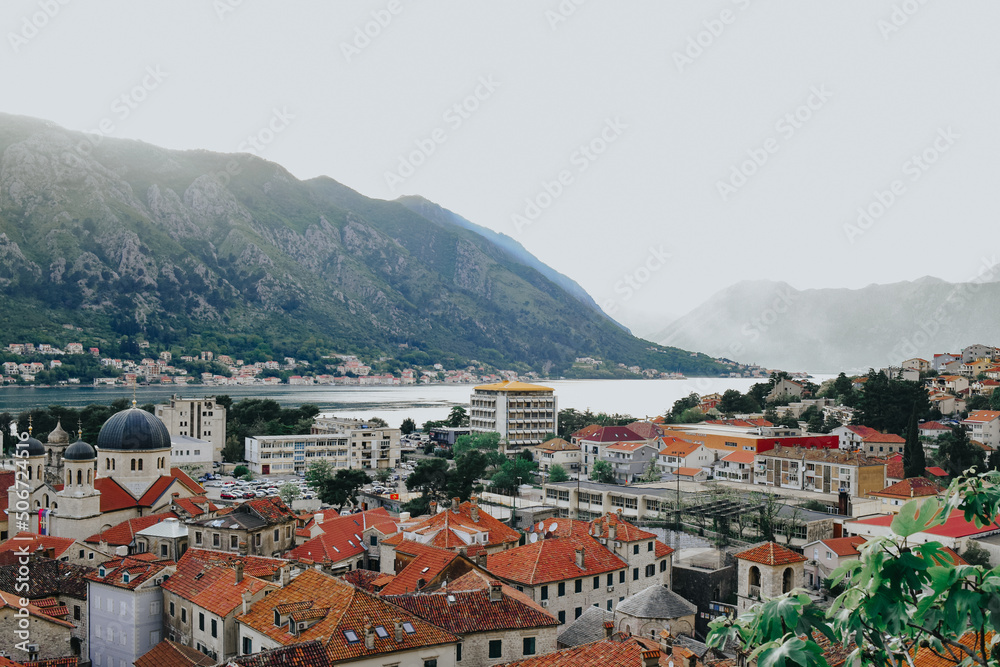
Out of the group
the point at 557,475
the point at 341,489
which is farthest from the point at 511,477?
the point at 341,489

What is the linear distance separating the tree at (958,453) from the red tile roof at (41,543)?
4790 centimetres

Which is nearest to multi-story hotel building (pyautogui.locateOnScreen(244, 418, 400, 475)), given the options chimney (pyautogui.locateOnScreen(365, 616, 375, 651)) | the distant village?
chimney (pyautogui.locateOnScreen(365, 616, 375, 651))

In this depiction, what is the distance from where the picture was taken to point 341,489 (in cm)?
4581

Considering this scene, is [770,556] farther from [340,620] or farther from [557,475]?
[557,475]

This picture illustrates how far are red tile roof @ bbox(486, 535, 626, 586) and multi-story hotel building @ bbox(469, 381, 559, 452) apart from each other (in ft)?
179

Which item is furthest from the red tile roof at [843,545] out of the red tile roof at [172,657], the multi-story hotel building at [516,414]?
the multi-story hotel building at [516,414]

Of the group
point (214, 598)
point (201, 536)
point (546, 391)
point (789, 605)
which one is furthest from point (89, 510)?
point (546, 391)

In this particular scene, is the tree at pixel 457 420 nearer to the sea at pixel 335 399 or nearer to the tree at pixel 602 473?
the sea at pixel 335 399

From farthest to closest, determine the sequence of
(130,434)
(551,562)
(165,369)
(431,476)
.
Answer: (165,369)
(431,476)
(130,434)
(551,562)

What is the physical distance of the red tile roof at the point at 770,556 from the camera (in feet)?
75.5

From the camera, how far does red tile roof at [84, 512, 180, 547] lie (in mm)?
30703

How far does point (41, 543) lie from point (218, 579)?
1291cm

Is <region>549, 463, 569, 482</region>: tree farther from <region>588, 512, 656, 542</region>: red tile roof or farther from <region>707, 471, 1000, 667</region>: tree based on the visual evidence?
<region>707, 471, 1000, 667</region>: tree

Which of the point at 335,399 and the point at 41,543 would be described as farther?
the point at 335,399
